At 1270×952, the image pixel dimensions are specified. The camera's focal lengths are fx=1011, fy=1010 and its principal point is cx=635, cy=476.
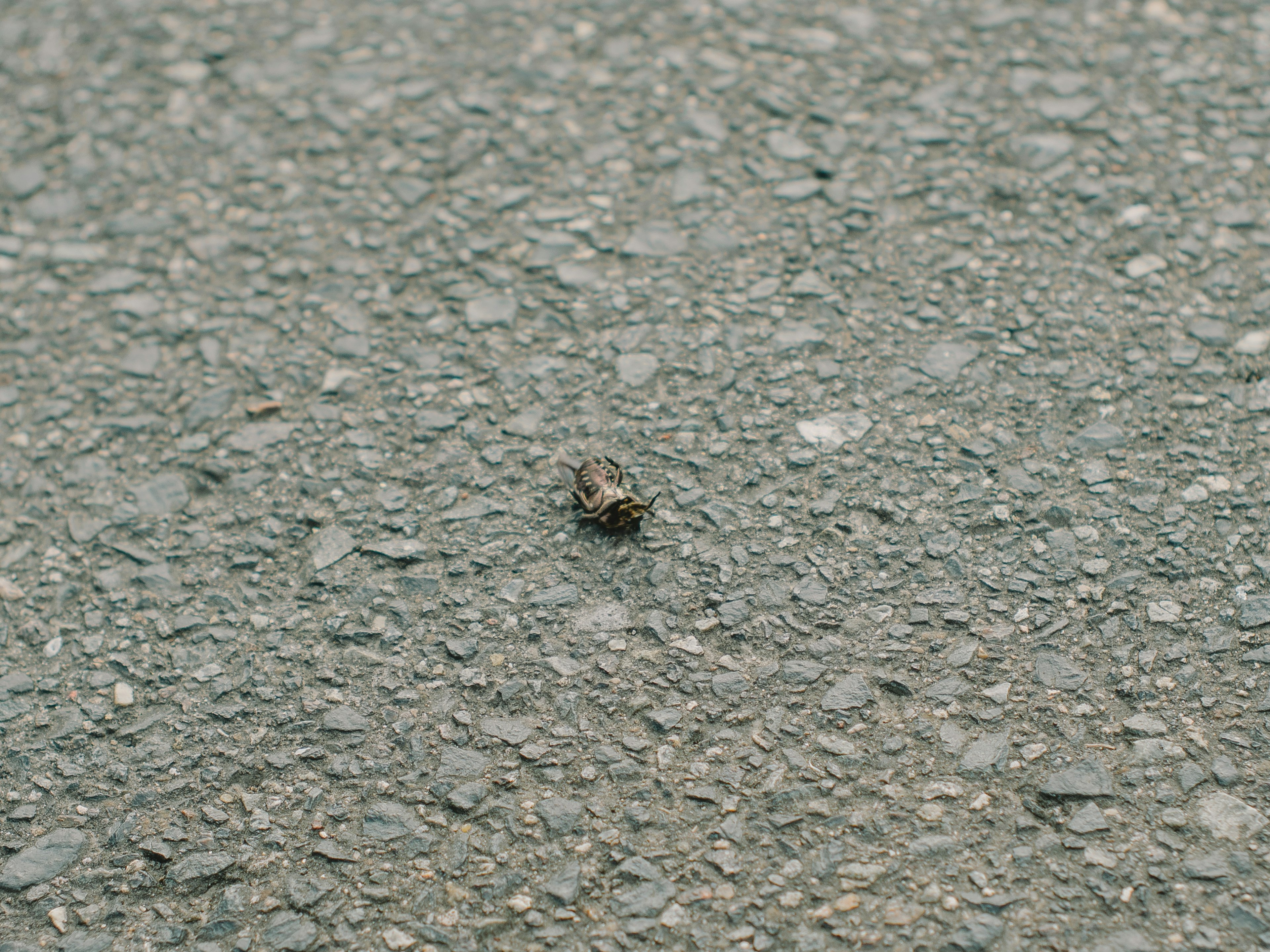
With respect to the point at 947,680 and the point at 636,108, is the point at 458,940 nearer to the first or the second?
the point at 947,680

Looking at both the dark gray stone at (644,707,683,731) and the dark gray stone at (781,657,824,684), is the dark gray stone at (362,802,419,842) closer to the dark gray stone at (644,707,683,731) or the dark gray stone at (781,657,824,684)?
the dark gray stone at (644,707,683,731)

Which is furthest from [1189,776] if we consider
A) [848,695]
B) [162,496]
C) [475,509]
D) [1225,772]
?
[162,496]

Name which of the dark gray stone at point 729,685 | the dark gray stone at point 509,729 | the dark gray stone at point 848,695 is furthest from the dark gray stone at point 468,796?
the dark gray stone at point 848,695

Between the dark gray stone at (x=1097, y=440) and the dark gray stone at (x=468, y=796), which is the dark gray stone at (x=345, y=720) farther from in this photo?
the dark gray stone at (x=1097, y=440)

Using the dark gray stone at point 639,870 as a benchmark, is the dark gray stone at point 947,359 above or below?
above

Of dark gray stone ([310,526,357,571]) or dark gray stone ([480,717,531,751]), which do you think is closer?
dark gray stone ([480,717,531,751])

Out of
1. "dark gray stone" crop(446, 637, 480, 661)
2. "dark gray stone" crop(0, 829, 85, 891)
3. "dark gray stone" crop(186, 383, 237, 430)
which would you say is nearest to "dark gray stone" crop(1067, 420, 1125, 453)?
"dark gray stone" crop(446, 637, 480, 661)
